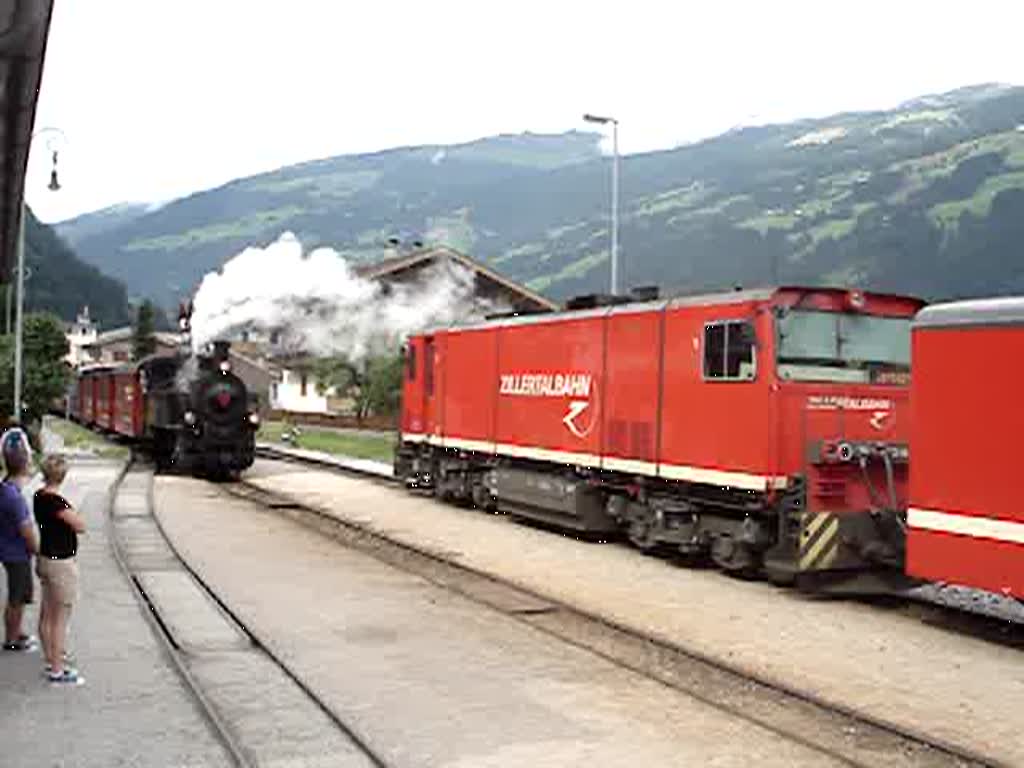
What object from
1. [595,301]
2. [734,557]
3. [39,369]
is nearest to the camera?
[734,557]

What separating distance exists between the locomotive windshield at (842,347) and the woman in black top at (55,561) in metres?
8.08

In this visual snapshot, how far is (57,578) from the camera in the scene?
8.60 metres

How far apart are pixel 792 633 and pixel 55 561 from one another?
6.65 meters

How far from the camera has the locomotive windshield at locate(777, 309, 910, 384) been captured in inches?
539

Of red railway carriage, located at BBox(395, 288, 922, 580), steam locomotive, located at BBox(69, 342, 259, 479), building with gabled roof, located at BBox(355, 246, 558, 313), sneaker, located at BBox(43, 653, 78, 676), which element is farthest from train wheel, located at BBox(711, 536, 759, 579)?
steam locomotive, located at BBox(69, 342, 259, 479)

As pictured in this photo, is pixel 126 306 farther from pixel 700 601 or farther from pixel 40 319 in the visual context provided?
pixel 700 601

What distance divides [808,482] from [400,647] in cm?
531

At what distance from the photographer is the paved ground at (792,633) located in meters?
8.59

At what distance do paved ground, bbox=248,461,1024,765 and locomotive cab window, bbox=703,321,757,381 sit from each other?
8.29 feet

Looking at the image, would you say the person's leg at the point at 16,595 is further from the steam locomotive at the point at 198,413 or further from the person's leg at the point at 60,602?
the steam locomotive at the point at 198,413

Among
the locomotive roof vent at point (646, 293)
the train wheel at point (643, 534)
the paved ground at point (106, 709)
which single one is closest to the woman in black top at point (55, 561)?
the paved ground at point (106, 709)

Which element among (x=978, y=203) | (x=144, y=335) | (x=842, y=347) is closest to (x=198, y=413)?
(x=842, y=347)

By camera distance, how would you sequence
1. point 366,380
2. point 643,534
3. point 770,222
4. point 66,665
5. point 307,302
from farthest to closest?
point 770,222, point 366,380, point 307,302, point 643,534, point 66,665

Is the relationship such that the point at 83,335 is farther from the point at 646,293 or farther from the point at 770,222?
the point at 646,293
